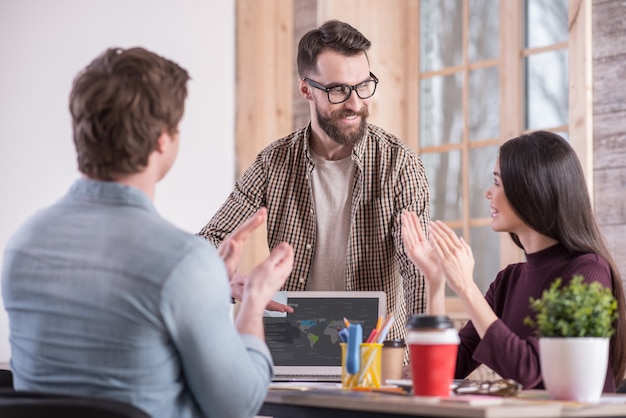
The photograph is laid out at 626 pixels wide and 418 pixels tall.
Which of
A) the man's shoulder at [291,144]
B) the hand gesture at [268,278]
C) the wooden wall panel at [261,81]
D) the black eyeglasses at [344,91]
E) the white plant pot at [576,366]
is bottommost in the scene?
the white plant pot at [576,366]

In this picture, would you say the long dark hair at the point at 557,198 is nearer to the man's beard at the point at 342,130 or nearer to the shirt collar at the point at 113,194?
the man's beard at the point at 342,130

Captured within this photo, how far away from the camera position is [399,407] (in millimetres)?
1602

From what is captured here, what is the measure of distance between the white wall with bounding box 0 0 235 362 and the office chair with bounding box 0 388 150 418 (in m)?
2.68

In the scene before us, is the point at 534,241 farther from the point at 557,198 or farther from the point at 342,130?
the point at 342,130

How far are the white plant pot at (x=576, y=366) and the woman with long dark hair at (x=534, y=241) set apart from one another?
1.05 feet

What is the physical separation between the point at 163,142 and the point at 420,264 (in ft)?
2.67

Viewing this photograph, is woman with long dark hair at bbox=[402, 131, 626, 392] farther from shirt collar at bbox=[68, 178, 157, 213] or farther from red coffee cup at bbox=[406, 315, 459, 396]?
shirt collar at bbox=[68, 178, 157, 213]

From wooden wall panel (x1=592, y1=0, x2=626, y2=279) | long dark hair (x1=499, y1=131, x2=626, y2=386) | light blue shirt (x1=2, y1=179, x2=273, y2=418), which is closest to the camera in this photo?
light blue shirt (x1=2, y1=179, x2=273, y2=418)

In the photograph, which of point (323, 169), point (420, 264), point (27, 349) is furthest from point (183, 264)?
point (323, 169)

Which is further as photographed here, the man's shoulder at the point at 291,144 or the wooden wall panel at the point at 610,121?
the wooden wall panel at the point at 610,121

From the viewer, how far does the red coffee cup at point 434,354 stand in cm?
173

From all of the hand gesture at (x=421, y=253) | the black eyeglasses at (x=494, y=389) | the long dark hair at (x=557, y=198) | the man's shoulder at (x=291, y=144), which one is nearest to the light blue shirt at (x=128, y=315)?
the black eyeglasses at (x=494, y=389)

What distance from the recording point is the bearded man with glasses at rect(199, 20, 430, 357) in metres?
2.77

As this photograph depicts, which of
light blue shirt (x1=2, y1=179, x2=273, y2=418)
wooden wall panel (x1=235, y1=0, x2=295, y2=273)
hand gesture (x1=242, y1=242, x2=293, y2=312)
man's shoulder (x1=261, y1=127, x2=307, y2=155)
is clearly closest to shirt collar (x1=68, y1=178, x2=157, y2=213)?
light blue shirt (x1=2, y1=179, x2=273, y2=418)
